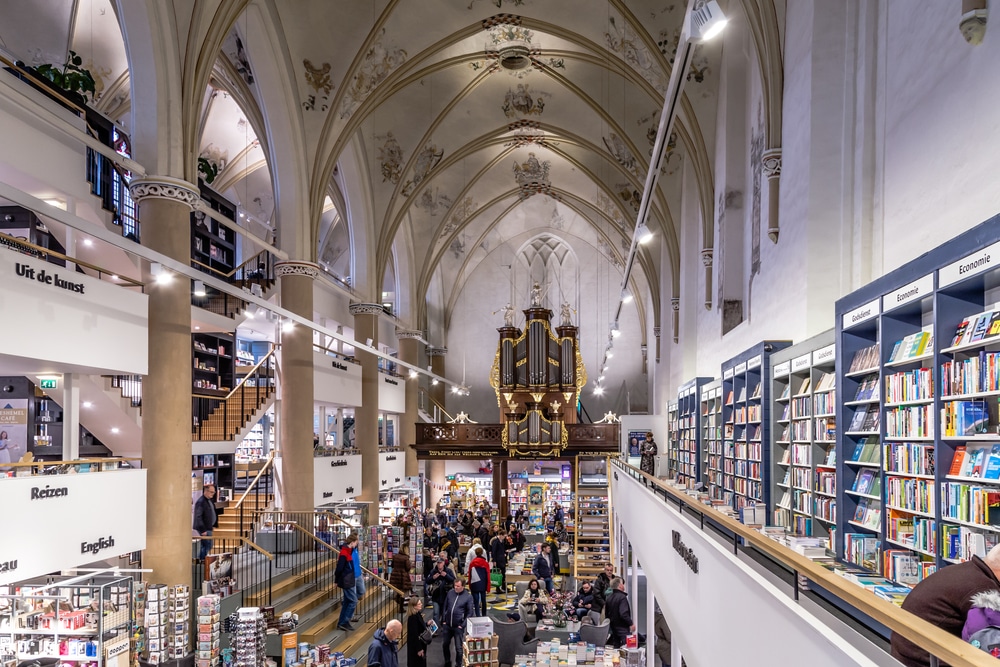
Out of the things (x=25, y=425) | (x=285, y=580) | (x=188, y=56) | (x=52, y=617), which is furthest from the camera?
(x=25, y=425)

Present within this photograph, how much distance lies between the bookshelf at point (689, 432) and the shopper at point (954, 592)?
1009 centimetres

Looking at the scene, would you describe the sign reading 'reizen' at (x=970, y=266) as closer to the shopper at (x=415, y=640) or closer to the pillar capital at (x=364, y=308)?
the shopper at (x=415, y=640)

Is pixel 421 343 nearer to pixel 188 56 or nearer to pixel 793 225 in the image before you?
pixel 188 56

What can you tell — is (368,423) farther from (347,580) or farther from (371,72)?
(371,72)

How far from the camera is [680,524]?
19.0 ft

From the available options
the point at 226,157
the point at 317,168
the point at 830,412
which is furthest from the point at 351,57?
the point at 830,412

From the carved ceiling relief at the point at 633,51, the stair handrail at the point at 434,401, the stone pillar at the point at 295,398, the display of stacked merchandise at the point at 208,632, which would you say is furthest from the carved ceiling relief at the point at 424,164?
the display of stacked merchandise at the point at 208,632

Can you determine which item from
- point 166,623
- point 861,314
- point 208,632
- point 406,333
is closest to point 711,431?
point 861,314

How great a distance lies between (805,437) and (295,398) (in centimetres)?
1010

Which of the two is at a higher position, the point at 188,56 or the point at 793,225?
the point at 188,56

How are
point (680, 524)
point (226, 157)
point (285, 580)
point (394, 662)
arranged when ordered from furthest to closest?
point (226, 157), point (285, 580), point (394, 662), point (680, 524)

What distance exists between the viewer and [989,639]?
221 centimetres

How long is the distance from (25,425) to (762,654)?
46.1 feet

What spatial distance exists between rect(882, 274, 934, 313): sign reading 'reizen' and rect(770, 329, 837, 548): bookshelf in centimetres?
134
